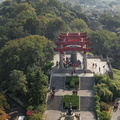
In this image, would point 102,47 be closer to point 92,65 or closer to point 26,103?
point 92,65

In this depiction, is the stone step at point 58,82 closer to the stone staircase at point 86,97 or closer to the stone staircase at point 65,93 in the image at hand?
the stone staircase at point 65,93

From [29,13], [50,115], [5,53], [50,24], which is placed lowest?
[50,115]

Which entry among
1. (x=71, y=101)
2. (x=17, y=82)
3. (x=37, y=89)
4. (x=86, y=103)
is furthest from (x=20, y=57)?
(x=86, y=103)

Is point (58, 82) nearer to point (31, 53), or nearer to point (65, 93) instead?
point (65, 93)

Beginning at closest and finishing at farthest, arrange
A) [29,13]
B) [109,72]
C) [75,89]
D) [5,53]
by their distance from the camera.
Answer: [75,89] → [5,53] → [109,72] → [29,13]

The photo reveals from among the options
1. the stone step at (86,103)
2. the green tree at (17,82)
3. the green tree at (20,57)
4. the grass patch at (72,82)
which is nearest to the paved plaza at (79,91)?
the stone step at (86,103)

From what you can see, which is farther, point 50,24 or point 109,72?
point 50,24

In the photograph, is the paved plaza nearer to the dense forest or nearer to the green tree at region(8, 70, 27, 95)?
the dense forest

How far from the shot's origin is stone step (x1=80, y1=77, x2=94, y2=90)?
35.2 meters

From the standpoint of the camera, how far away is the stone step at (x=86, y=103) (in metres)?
31.3

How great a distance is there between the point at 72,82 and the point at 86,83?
7.38 feet

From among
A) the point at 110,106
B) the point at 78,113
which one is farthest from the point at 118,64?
the point at 78,113

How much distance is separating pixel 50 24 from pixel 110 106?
1288 inches

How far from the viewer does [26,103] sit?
32.3 metres
